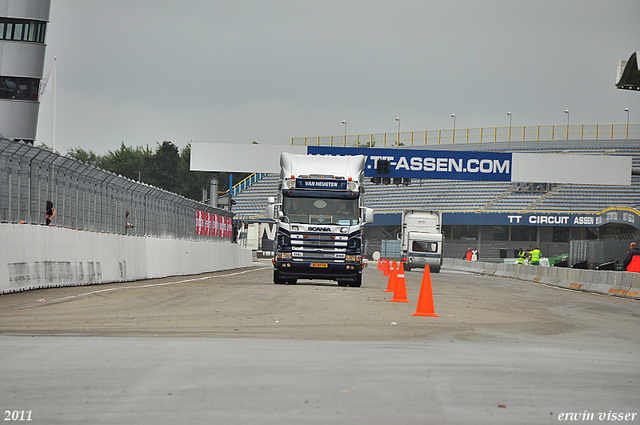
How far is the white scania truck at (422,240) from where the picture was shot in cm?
5038

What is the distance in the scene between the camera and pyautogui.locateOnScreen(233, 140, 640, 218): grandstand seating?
243 feet

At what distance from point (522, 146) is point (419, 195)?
10.6 metres

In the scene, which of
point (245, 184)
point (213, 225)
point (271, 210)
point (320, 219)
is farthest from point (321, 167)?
point (245, 184)

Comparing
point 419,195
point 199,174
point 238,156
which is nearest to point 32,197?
point 238,156

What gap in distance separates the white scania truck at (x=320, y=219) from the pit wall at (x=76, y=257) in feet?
14.0

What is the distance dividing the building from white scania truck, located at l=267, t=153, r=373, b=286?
27.2 metres

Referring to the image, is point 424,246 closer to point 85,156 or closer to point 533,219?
point 533,219

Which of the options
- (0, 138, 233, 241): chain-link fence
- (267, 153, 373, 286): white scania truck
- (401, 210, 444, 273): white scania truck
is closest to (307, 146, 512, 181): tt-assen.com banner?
(401, 210, 444, 273): white scania truck

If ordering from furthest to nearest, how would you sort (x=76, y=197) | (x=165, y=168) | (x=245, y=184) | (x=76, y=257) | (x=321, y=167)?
(x=165, y=168)
(x=245, y=184)
(x=321, y=167)
(x=76, y=197)
(x=76, y=257)

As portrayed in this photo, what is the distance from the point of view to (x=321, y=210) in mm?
22938

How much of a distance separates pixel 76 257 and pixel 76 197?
6.55 ft

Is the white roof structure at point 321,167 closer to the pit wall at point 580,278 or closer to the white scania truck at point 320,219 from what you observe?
the white scania truck at point 320,219

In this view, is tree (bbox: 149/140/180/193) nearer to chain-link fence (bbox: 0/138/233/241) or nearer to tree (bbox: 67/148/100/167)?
tree (bbox: 67/148/100/167)

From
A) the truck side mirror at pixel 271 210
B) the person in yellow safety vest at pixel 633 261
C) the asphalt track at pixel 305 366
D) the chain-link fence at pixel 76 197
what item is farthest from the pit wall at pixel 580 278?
the chain-link fence at pixel 76 197
